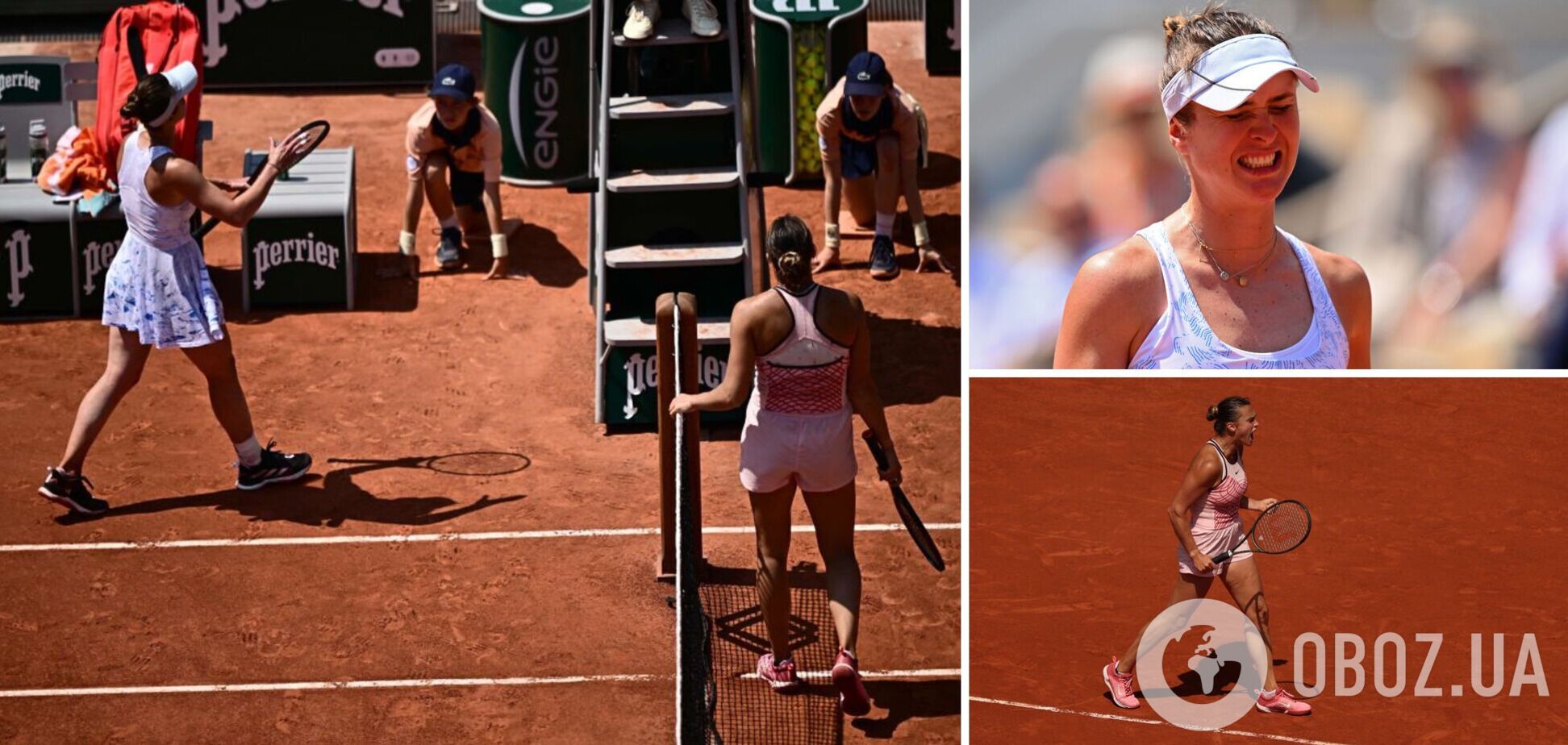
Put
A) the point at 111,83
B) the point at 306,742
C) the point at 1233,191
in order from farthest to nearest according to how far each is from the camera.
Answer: the point at 111,83 → the point at 306,742 → the point at 1233,191

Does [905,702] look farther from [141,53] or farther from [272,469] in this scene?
[141,53]

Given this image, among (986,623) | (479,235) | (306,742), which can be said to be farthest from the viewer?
(479,235)

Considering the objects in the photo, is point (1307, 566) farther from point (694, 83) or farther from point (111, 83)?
point (111, 83)

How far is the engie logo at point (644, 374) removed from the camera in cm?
990

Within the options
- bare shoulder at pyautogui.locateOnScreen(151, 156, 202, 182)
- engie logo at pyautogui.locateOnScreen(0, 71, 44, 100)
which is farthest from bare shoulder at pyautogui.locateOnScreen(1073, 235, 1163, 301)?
engie logo at pyautogui.locateOnScreen(0, 71, 44, 100)

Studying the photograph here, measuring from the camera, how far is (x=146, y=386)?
1055cm

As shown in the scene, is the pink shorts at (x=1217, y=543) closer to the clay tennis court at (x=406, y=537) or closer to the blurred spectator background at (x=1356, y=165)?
the blurred spectator background at (x=1356, y=165)

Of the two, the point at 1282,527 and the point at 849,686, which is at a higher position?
the point at 1282,527

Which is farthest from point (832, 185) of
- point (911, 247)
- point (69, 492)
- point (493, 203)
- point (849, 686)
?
point (849, 686)

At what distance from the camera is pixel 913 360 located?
1091cm

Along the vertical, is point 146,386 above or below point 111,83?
below

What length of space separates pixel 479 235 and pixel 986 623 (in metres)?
8.75

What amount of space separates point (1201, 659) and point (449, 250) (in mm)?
8795

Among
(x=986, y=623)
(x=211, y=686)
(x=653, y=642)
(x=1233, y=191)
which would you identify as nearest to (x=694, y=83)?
(x=653, y=642)
